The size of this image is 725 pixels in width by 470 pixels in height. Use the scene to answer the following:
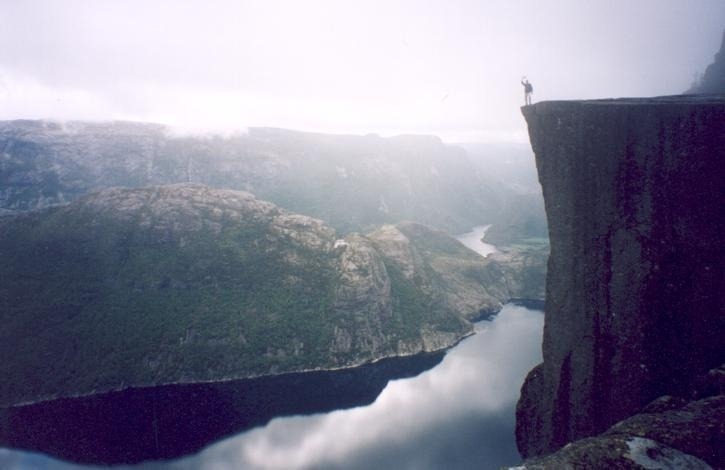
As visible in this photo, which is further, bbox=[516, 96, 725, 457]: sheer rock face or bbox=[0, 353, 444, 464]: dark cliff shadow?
bbox=[0, 353, 444, 464]: dark cliff shadow

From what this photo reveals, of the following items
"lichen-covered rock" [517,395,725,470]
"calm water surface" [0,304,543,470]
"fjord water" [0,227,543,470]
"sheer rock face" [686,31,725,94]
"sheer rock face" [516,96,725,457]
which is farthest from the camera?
"sheer rock face" [686,31,725,94]

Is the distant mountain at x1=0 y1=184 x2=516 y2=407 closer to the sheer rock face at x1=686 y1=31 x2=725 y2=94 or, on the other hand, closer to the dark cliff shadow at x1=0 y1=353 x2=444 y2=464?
the dark cliff shadow at x1=0 y1=353 x2=444 y2=464

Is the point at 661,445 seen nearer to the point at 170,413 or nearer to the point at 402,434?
the point at 402,434

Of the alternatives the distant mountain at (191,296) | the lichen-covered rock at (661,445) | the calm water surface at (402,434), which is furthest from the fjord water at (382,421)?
the lichen-covered rock at (661,445)

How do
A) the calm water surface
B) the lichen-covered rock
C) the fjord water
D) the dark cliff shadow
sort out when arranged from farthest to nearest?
1. the dark cliff shadow
2. the fjord water
3. the calm water surface
4. the lichen-covered rock

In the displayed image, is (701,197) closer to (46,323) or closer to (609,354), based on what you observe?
(609,354)

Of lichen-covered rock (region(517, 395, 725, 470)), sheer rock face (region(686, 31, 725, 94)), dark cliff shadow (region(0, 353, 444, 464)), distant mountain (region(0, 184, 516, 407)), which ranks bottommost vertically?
dark cliff shadow (region(0, 353, 444, 464))

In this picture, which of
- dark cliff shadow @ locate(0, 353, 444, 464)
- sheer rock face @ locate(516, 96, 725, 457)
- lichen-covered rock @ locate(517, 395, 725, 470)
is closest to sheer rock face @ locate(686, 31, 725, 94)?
sheer rock face @ locate(516, 96, 725, 457)
